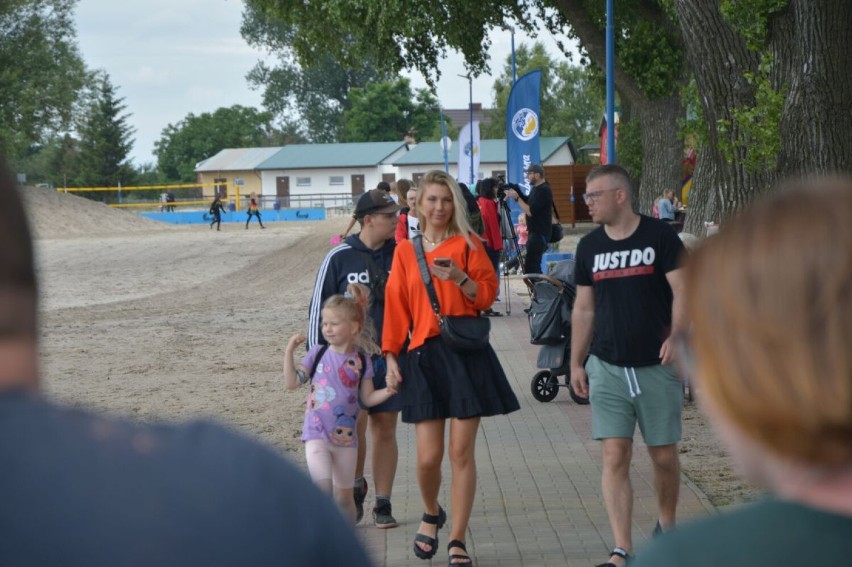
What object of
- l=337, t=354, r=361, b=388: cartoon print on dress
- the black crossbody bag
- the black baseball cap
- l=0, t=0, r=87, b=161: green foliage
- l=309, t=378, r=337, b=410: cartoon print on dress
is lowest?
l=309, t=378, r=337, b=410: cartoon print on dress

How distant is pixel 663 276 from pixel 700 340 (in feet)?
15.1

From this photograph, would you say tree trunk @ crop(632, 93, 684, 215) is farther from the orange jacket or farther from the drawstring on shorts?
the drawstring on shorts

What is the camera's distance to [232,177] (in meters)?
113

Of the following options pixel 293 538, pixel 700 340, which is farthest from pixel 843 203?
pixel 293 538

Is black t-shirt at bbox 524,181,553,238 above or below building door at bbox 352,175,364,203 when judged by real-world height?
above

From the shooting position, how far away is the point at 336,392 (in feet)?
19.7

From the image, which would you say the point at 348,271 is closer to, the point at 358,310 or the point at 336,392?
the point at 358,310

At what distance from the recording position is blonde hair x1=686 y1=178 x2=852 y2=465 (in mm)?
1392

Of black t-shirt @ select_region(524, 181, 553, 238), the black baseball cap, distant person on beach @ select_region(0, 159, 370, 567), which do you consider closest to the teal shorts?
the black baseball cap

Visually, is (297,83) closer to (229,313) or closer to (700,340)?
(229,313)

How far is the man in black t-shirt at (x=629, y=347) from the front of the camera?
6051 millimetres

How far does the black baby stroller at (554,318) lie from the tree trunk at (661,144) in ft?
52.8

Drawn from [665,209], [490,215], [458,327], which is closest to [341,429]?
[458,327]

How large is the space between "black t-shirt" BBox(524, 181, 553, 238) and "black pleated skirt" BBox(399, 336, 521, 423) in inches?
463
